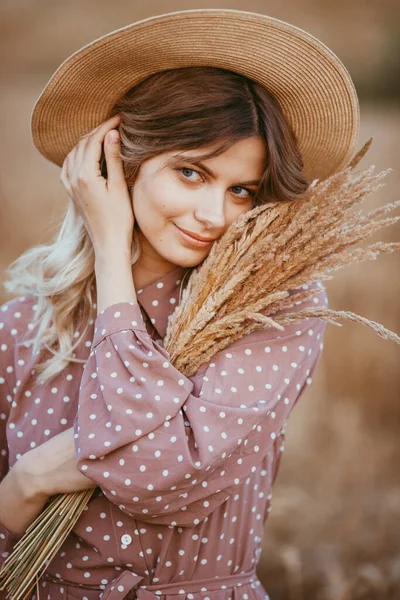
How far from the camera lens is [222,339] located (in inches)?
70.5

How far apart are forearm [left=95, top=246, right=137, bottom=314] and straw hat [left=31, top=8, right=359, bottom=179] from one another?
0.46 metres

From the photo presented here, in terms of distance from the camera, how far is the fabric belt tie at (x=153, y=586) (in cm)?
181

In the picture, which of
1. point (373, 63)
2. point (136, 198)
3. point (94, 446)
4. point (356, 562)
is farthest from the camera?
point (373, 63)

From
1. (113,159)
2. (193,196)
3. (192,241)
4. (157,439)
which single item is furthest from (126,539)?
(113,159)

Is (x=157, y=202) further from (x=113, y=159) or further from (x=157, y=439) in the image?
(x=157, y=439)

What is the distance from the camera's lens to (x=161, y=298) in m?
2.01

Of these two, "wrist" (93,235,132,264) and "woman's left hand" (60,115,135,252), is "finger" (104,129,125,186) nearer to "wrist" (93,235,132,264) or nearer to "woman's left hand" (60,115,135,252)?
"woman's left hand" (60,115,135,252)

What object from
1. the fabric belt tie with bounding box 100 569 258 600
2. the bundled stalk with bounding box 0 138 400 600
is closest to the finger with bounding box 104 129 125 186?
the bundled stalk with bounding box 0 138 400 600

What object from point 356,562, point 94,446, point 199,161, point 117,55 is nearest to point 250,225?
point 199,161

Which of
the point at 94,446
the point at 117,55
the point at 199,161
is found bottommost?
the point at 94,446

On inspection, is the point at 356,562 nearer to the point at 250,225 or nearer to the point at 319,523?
the point at 319,523

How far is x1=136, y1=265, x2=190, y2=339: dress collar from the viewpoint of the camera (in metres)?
1.99

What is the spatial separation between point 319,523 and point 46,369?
2.27 meters

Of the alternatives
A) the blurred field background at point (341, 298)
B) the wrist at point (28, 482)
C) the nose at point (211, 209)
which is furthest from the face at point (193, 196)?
the blurred field background at point (341, 298)
